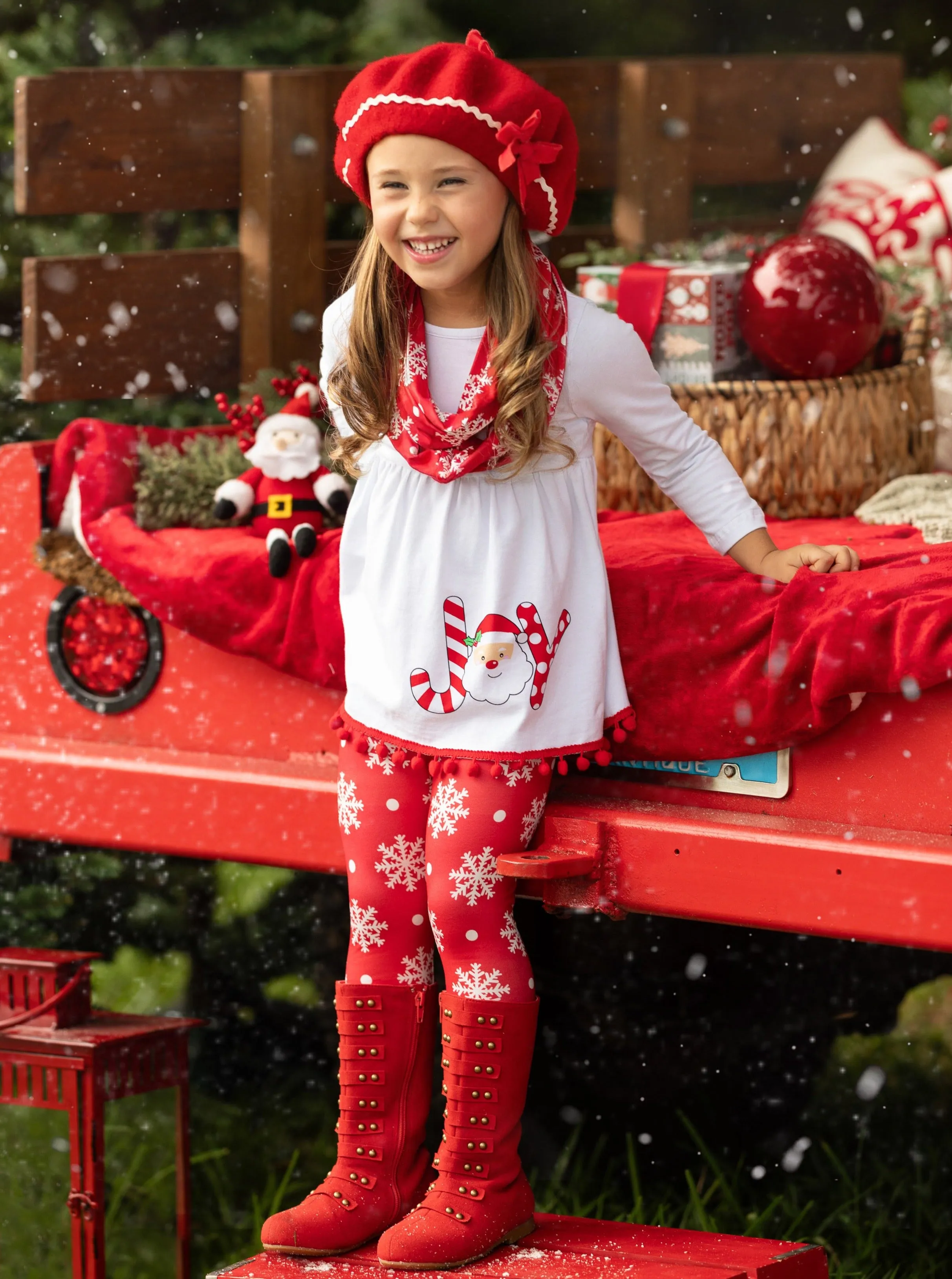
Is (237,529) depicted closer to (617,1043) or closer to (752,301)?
(752,301)

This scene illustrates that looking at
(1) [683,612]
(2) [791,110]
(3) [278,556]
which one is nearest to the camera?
(1) [683,612]

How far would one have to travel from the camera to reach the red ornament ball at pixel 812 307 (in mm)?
1907

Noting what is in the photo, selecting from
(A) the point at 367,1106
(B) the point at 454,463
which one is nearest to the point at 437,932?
(A) the point at 367,1106

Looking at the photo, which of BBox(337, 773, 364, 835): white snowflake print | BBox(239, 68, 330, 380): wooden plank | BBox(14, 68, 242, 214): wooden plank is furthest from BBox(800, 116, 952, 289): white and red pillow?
BBox(337, 773, 364, 835): white snowflake print

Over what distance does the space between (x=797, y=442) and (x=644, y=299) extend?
0.24 m

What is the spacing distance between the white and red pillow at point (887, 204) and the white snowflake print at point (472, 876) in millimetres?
1174

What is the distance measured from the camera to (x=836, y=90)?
2766 mm

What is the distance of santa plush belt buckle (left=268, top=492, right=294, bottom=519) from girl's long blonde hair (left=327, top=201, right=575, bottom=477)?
0.74ft

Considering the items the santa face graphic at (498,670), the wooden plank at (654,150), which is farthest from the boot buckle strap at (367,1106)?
the wooden plank at (654,150)

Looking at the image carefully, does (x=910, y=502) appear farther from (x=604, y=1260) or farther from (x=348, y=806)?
(x=604, y=1260)

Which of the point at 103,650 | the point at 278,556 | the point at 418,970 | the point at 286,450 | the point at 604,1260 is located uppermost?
the point at 286,450

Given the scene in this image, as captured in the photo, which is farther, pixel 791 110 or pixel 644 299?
pixel 791 110

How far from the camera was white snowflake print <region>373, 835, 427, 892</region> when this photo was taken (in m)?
1.46

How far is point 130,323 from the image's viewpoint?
219 cm
